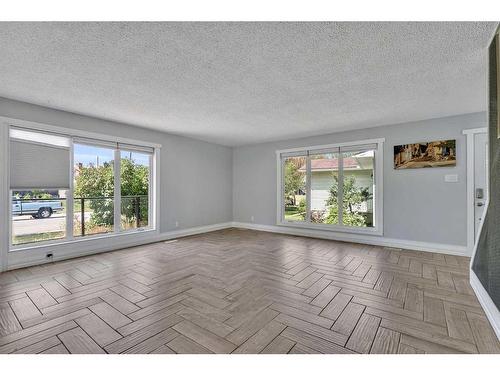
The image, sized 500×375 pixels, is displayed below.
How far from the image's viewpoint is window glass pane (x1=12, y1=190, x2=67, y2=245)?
333 cm

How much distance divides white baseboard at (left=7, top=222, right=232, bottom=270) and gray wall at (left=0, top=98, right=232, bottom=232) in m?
0.19

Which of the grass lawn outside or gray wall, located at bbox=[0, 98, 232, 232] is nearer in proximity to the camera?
gray wall, located at bbox=[0, 98, 232, 232]

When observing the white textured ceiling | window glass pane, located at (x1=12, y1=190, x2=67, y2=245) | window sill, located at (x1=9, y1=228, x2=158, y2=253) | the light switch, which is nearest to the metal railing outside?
window glass pane, located at (x1=12, y1=190, x2=67, y2=245)

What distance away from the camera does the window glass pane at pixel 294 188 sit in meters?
5.70

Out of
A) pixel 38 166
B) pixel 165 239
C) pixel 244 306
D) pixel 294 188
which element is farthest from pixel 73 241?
pixel 294 188

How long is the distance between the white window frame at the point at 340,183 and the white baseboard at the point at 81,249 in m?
2.34

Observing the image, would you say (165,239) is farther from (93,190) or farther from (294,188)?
(294,188)

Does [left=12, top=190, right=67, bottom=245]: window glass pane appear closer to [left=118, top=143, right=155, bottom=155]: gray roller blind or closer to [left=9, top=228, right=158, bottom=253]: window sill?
[left=9, top=228, right=158, bottom=253]: window sill

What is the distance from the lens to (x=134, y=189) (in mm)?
4746

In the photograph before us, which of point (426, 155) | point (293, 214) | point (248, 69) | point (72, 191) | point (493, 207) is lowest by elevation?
point (293, 214)

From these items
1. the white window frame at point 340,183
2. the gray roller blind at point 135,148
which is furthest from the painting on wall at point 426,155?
the gray roller blind at point 135,148

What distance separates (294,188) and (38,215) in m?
4.88

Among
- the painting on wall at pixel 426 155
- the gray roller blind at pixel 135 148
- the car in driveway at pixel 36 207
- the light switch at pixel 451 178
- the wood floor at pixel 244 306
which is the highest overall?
the gray roller blind at pixel 135 148

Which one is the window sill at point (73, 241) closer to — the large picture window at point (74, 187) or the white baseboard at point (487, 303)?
the large picture window at point (74, 187)
